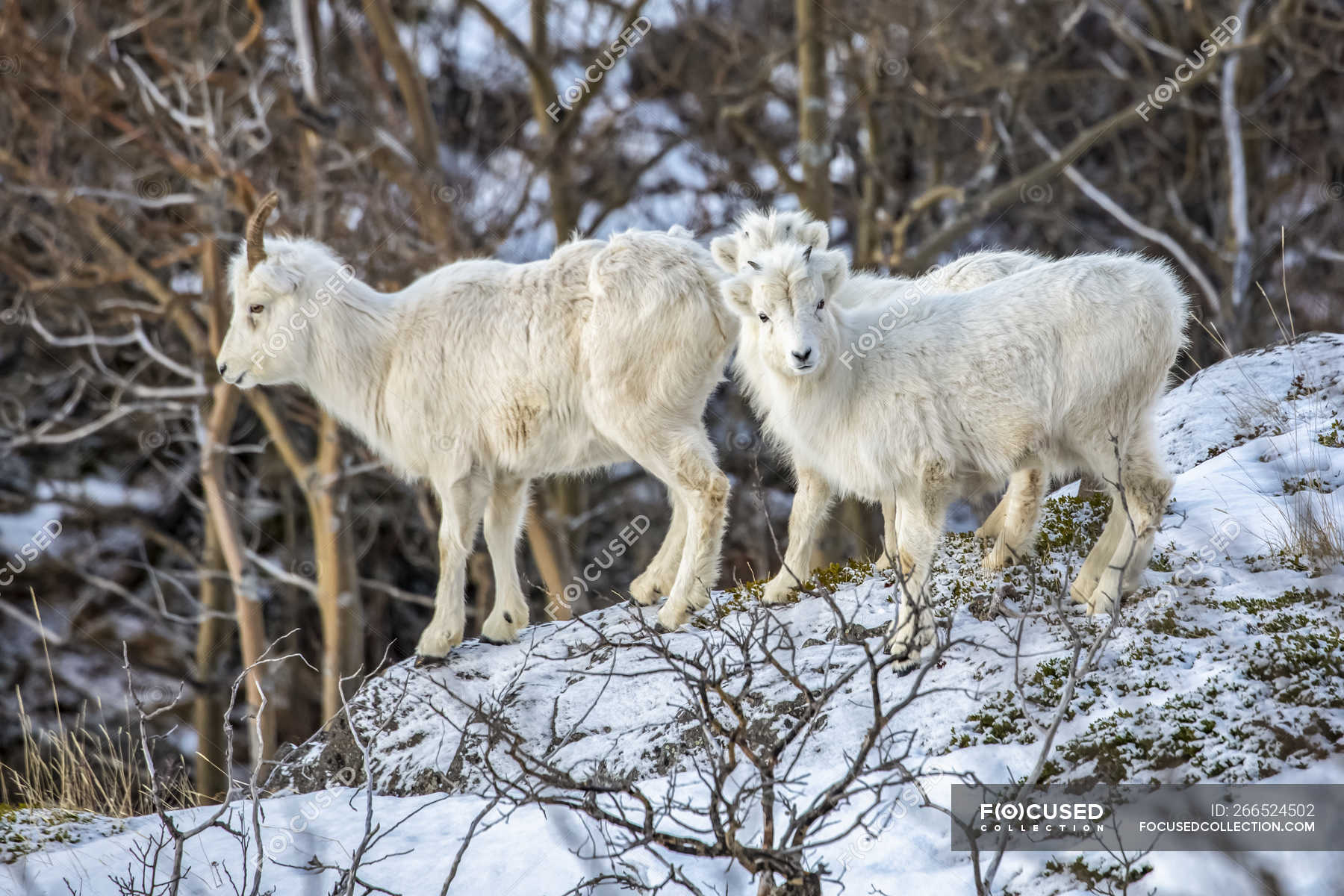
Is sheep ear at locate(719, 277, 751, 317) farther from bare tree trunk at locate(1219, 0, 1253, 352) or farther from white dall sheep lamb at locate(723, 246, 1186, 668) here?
bare tree trunk at locate(1219, 0, 1253, 352)

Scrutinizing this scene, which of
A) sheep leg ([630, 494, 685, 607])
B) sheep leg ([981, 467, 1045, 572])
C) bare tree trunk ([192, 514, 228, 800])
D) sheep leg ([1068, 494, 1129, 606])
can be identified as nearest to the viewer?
sheep leg ([1068, 494, 1129, 606])

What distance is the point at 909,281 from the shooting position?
24.9 feet

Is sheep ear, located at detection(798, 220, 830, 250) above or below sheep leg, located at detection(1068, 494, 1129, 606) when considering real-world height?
above

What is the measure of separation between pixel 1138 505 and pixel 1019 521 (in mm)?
834

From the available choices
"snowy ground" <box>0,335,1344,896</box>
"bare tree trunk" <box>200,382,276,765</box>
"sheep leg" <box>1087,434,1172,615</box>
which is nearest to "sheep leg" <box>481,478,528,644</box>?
"snowy ground" <box>0,335,1344,896</box>

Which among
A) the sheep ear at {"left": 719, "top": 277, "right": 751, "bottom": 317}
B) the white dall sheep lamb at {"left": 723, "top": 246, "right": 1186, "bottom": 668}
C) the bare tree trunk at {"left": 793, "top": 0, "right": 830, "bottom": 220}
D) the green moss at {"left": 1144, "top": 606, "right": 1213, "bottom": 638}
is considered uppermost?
the bare tree trunk at {"left": 793, "top": 0, "right": 830, "bottom": 220}

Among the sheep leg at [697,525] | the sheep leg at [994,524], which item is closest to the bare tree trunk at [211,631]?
the sheep leg at [697,525]

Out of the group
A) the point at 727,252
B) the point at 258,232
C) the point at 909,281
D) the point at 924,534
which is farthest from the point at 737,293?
the point at 258,232

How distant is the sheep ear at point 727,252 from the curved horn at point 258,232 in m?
3.03

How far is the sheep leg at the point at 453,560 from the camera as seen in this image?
755cm

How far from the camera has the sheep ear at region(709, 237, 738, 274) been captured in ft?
22.5

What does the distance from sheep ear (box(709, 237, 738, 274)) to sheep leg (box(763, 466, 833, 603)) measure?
129 centimetres

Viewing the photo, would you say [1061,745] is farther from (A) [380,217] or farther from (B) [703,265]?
(A) [380,217]

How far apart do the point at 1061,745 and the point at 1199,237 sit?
13.6 m
